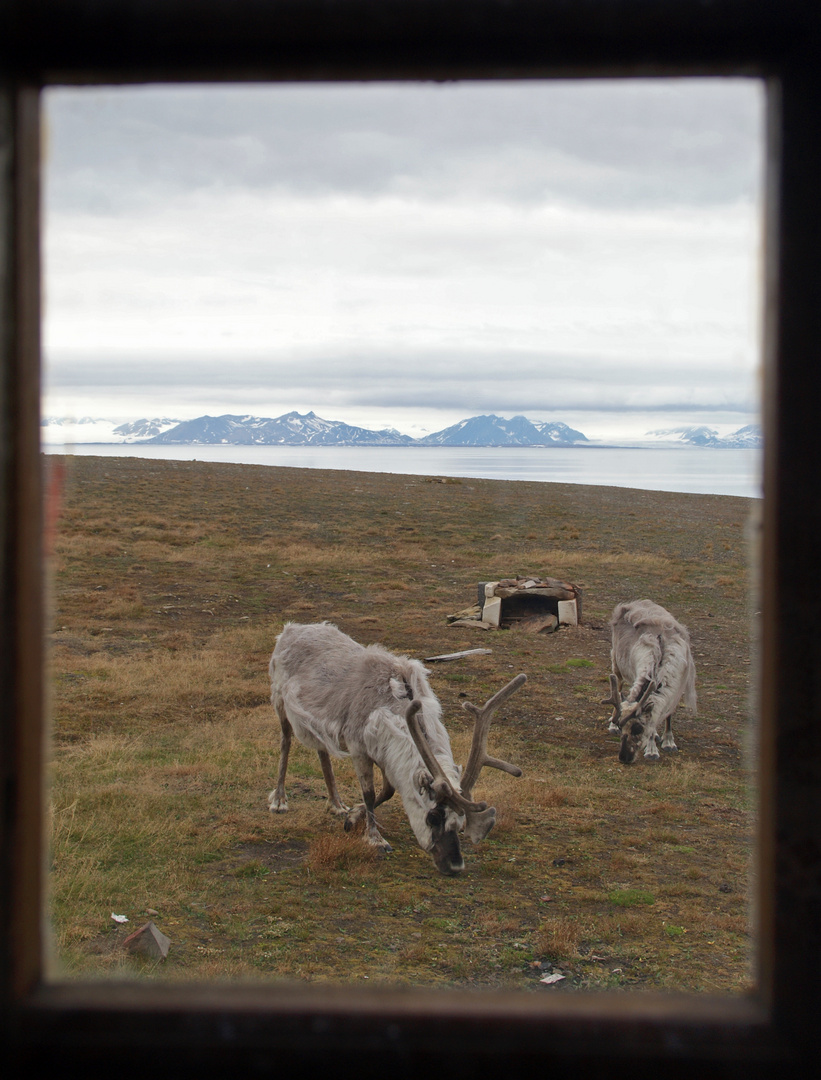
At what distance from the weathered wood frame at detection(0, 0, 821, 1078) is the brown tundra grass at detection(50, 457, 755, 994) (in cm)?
462

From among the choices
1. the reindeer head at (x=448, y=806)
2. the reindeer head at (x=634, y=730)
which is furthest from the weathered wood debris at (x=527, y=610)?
the reindeer head at (x=448, y=806)

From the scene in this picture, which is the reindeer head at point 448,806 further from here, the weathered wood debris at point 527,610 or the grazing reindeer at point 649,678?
the weathered wood debris at point 527,610

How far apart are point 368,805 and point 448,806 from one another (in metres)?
1.11

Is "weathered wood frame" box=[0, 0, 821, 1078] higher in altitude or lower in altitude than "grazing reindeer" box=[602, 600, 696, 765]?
higher

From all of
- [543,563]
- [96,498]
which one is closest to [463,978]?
[543,563]

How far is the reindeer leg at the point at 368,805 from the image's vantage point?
705 cm

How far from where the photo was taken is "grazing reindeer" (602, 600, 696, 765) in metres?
9.53

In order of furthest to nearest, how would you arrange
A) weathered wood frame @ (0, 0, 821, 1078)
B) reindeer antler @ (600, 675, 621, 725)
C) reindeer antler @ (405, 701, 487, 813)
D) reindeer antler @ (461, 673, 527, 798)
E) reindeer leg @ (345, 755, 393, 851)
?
reindeer antler @ (600, 675, 621, 725) < reindeer leg @ (345, 755, 393, 851) < reindeer antler @ (461, 673, 527, 798) < reindeer antler @ (405, 701, 487, 813) < weathered wood frame @ (0, 0, 821, 1078)

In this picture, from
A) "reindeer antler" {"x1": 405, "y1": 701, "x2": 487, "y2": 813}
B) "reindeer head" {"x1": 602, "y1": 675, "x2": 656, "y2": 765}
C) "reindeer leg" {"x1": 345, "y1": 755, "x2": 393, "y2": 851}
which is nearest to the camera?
"reindeer antler" {"x1": 405, "y1": 701, "x2": 487, "y2": 813}

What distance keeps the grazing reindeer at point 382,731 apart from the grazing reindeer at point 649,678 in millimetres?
3479

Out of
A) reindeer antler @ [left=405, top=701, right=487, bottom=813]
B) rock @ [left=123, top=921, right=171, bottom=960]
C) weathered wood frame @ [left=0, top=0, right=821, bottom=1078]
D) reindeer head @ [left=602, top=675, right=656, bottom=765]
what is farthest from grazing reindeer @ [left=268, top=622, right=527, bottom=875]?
weathered wood frame @ [left=0, top=0, right=821, bottom=1078]

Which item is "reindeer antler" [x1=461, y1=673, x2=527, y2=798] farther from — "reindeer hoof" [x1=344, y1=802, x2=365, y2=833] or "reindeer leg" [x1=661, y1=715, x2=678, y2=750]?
"reindeer leg" [x1=661, y1=715, x2=678, y2=750]

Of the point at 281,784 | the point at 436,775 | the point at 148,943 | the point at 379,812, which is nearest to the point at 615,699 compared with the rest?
the point at 379,812

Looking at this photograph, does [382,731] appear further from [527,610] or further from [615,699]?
[527,610]
